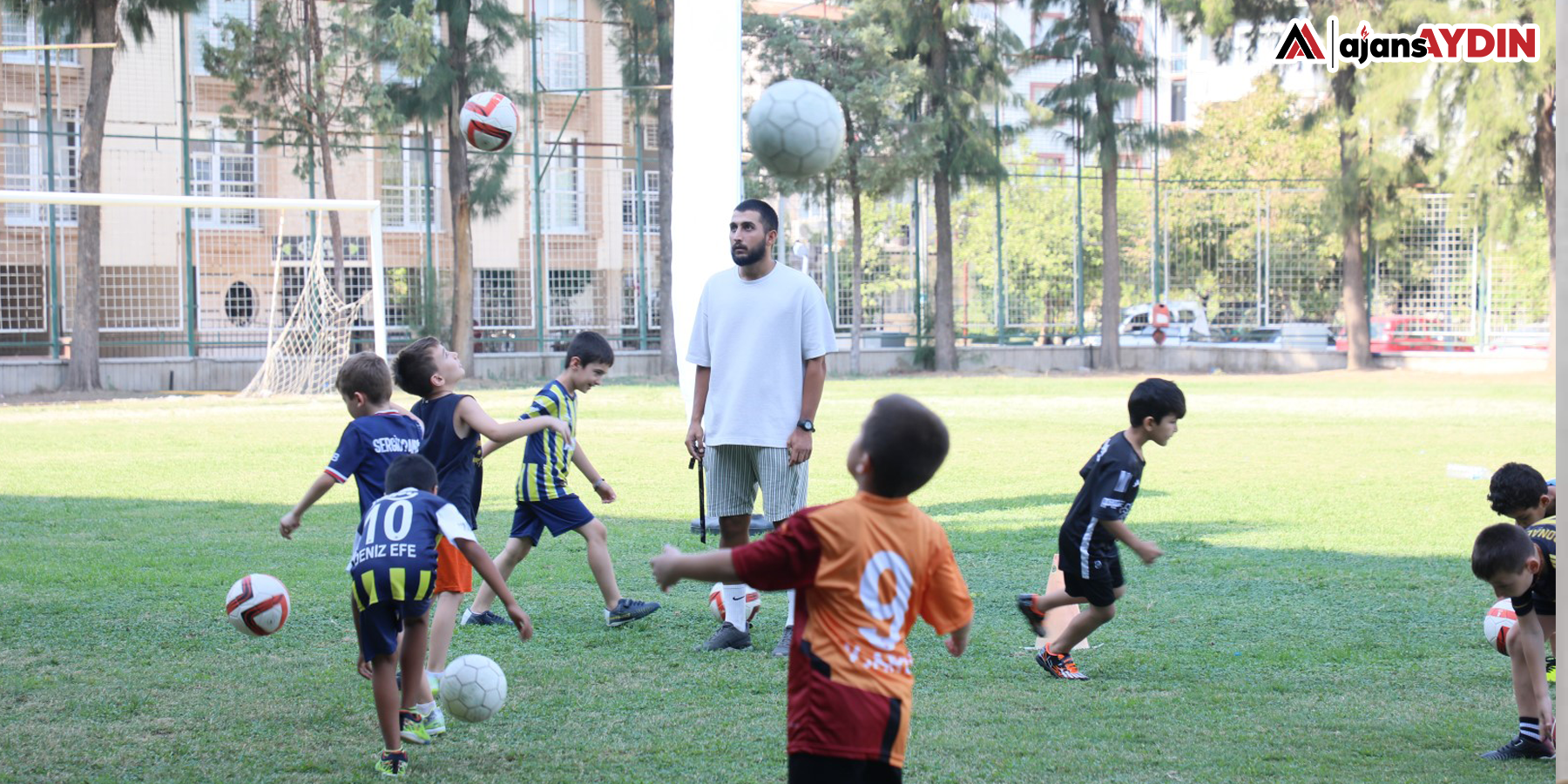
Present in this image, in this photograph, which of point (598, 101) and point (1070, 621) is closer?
point (1070, 621)

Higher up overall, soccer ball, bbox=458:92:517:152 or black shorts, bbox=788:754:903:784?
soccer ball, bbox=458:92:517:152

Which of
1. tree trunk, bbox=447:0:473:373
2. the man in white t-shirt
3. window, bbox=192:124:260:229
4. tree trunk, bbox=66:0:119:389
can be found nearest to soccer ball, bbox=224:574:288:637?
the man in white t-shirt

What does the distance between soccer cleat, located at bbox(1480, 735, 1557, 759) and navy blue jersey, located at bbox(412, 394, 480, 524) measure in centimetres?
378

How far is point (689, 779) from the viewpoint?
13.9ft

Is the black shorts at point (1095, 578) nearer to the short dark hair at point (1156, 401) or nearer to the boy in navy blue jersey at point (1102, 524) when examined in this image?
the boy in navy blue jersey at point (1102, 524)

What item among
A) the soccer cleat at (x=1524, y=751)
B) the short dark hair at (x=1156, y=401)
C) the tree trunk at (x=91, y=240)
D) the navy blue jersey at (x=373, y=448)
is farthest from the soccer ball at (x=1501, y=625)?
the tree trunk at (x=91, y=240)

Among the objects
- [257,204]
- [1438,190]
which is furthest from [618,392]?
[1438,190]

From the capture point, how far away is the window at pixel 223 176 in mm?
29969

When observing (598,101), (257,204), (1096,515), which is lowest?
(1096,515)

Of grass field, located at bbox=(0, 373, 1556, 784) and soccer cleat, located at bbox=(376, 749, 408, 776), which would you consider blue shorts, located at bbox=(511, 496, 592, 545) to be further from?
soccer cleat, located at bbox=(376, 749, 408, 776)

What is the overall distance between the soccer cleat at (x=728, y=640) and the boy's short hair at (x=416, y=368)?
169cm

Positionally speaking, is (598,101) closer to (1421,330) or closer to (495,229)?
(495,229)

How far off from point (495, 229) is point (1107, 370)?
16087mm

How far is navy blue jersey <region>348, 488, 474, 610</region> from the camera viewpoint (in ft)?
13.9
